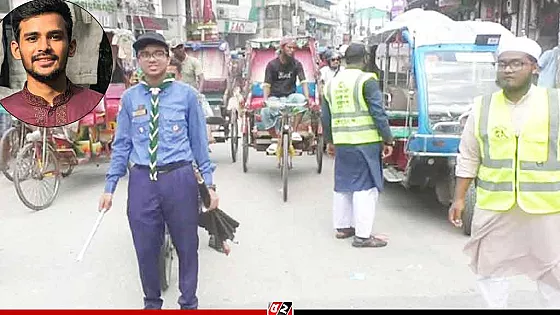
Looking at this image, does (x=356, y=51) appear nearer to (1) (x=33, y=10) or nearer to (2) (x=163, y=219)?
(2) (x=163, y=219)

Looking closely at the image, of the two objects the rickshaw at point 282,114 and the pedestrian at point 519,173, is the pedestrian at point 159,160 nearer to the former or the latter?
the pedestrian at point 519,173

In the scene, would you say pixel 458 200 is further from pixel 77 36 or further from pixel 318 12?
pixel 318 12

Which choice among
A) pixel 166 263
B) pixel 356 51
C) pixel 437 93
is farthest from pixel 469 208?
pixel 166 263

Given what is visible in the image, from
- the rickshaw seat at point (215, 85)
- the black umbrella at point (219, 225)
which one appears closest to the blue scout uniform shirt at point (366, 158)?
the black umbrella at point (219, 225)

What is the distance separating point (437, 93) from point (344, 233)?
182cm

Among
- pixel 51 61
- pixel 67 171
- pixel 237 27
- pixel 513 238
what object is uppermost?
pixel 237 27

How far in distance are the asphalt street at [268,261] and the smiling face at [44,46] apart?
6.34 feet

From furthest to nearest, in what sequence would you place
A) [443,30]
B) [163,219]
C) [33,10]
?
1. [443,30]
2. [163,219]
3. [33,10]

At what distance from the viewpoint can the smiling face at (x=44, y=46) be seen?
8.64 feet

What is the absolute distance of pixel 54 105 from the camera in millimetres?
3115

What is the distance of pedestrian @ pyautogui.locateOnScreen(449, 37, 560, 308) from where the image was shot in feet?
10.2

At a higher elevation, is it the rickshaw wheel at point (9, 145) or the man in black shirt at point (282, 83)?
the man in black shirt at point (282, 83)

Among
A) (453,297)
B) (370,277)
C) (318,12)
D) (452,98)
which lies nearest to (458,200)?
(453,297)

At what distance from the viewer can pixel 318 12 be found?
75875 mm
